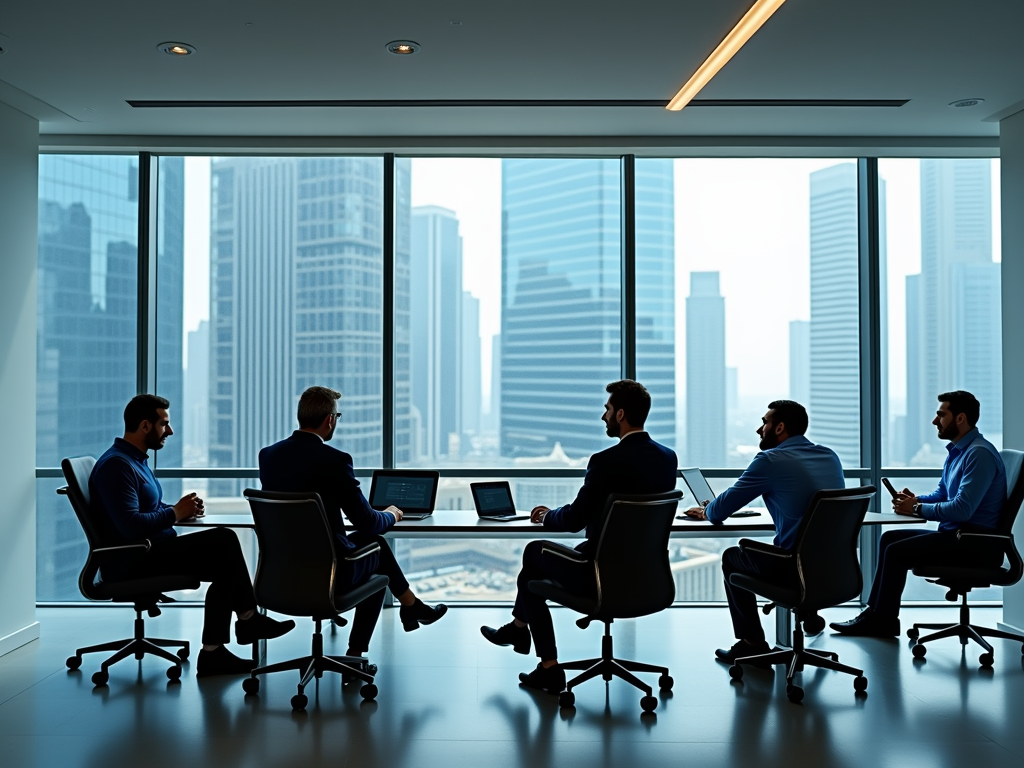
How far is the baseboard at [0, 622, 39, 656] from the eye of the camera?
502cm

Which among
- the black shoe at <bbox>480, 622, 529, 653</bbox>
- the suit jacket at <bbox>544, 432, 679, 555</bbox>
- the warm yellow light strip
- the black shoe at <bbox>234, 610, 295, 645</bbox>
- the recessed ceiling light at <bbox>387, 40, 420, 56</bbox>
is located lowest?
the black shoe at <bbox>480, 622, 529, 653</bbox>

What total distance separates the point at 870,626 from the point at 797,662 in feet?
3.96

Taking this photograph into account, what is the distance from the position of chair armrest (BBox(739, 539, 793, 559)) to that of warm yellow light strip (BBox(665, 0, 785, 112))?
2434mm

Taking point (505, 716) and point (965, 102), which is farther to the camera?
point (965, 102)

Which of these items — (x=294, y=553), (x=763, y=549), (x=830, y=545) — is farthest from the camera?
(x=763, y=549)

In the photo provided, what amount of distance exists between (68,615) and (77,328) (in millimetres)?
1998

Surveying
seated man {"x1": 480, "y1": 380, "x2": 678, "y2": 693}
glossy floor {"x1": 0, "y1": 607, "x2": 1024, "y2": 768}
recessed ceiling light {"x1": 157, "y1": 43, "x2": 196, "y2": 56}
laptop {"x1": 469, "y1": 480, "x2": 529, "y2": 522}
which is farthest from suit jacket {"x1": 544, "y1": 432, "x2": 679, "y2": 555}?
recessed ceiling light {"x1": 157, "y1": 43, "x2": 196, "y2": 56}

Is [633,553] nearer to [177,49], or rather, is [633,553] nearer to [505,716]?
[505,716]

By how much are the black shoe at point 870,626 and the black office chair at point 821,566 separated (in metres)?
0.98

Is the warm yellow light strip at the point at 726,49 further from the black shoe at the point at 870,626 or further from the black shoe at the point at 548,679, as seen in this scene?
the black shoe at the point at 870,626

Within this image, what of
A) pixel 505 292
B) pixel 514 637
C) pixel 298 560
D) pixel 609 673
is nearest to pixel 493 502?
pixel 514 637

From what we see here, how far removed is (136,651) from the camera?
4598 millimetres

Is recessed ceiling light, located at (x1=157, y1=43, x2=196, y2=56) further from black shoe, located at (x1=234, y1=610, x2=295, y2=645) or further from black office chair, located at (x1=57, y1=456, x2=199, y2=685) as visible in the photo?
black shoe, located at (x1=234, y1=610, x2=295, y2=645)

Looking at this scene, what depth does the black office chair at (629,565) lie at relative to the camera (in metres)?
3.91
